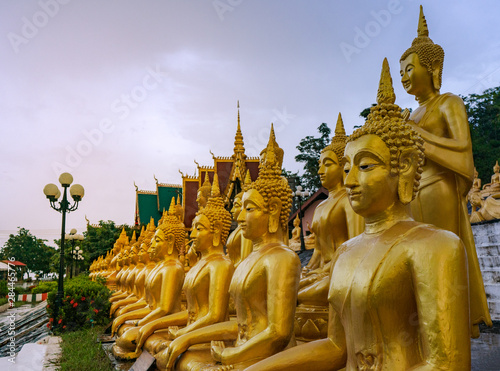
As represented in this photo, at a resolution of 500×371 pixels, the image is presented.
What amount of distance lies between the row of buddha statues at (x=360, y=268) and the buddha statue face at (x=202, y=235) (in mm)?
11

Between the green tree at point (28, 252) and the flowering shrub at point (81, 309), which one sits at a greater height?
the green tree at point (28, 252)

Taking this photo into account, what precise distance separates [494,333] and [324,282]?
117 inches

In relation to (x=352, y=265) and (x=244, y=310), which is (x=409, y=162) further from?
(x=244, y=310)

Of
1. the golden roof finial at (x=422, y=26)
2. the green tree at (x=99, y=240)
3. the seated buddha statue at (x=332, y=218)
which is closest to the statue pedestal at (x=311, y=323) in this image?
the seated buddha statue at (x=332, y=218)

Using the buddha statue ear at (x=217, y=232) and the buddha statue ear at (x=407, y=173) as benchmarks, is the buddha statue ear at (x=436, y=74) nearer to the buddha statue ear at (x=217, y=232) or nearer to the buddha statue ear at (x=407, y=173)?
the buddha statue ear at (x=407, y=173)

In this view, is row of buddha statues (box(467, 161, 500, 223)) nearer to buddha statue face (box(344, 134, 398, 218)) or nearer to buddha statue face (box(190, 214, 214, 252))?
buddha statue face (box(190, 214, 214, 252))

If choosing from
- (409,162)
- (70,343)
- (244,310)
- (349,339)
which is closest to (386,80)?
(409,162)

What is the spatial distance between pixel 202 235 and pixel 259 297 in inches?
69.2

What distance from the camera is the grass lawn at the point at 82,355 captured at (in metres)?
5.54

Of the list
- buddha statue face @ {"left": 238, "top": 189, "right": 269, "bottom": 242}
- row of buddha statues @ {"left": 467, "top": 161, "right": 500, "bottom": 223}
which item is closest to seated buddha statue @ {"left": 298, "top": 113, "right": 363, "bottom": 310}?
buddha statue face @ {"left": 238, "top": 189, "right": 269, "bottom": 242}

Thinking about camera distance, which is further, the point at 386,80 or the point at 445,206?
the point at 445,206

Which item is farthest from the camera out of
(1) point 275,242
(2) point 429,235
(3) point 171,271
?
(3) point 171,271

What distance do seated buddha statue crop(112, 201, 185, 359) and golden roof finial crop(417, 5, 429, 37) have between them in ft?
13.8

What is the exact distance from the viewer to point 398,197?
2.33 metres
